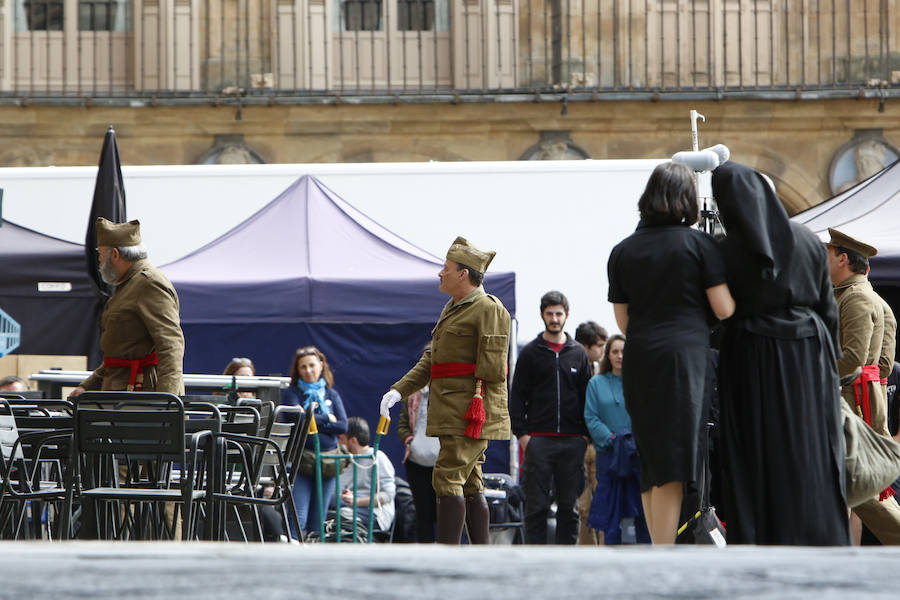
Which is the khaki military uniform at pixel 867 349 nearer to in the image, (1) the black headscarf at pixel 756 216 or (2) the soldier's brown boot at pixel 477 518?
(2) the soldier's brown boot at pixel 477 518

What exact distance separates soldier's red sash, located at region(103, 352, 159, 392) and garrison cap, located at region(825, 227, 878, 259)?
3267 millimetres

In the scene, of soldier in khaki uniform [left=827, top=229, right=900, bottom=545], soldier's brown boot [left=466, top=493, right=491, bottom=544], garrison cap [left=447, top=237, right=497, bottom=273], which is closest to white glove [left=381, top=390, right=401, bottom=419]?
soldier's brown boot [left=466, top=493, right=491, bottom=544]

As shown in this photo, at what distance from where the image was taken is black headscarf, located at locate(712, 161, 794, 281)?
476 cm

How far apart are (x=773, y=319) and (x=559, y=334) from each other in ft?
14.7

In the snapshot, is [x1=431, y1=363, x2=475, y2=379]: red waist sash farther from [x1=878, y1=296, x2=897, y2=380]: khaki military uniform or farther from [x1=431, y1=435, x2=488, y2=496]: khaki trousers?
[x1=878, y1=296, x2=897, y2=380]: khaki military uniform

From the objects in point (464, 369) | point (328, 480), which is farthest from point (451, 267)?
point (328, 480)

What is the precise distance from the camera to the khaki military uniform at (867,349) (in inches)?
265

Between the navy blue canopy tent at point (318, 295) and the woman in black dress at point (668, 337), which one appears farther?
the navy blue canopy tent at point (318, 295)

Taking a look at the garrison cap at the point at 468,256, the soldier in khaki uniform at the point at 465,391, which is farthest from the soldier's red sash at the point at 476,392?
the garrison cap at the point at 468,256

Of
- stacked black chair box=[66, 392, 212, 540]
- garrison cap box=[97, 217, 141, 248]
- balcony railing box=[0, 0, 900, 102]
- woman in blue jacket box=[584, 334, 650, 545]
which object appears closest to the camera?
stacked black chair box=[66, 392, 212, 540]

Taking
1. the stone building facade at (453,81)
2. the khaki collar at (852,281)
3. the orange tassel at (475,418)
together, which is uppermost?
the stone building facade at (453,81)

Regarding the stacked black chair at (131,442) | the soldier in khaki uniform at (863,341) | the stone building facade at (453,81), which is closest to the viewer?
the stacked black chair at (131,442)

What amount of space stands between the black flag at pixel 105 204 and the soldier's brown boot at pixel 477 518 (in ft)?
11.0

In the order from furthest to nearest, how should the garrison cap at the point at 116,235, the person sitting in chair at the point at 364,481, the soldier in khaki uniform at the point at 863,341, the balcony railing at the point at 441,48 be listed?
the balcony railing at the point at 441,48
the person sitting in chair at the point at 364,481
the garrison cap at the point at 116,235
the soldier in khaki uniform at the point at 863,341
